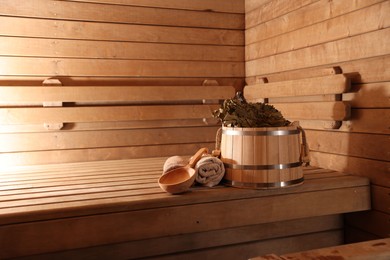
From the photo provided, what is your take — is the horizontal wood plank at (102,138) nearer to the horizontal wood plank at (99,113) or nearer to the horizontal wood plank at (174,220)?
the horizontal wood plank at (99,113)

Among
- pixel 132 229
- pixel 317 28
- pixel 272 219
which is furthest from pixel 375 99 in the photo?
pixel 132 229

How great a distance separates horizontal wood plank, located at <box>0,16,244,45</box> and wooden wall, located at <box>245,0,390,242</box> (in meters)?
0.68

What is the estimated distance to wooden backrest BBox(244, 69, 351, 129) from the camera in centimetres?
242

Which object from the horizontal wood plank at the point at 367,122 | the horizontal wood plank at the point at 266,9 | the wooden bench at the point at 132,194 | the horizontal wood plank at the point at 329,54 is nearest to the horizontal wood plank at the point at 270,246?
the wooden bench at the point at 132,194

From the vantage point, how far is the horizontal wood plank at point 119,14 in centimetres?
305

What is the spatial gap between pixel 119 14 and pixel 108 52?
35 cm

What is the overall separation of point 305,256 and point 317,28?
1858 millimetres

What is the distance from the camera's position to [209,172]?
214 cm

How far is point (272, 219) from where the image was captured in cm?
211

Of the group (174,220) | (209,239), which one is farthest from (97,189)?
(209,239)

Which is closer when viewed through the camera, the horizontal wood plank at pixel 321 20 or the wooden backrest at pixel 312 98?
the horizontal wood plank at pixel 321 20

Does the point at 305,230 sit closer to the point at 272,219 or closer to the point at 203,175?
the point at 272,219

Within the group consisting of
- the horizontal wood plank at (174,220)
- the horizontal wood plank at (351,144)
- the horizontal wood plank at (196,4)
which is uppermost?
the horizontal wood plank at (196,4)

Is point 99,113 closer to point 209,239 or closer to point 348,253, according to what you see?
point 209,239
